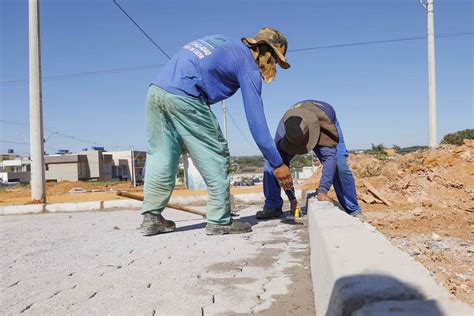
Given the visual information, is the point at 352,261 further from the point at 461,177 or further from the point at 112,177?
the point at 112,177

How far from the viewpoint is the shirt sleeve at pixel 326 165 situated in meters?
4.48

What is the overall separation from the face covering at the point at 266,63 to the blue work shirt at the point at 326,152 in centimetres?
118

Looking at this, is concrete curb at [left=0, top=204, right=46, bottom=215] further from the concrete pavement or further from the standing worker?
the standing worker

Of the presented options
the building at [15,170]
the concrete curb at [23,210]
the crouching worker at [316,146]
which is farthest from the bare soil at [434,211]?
the building at [15,170]

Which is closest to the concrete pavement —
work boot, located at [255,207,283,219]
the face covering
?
work boot, located at [255,207,283,219]

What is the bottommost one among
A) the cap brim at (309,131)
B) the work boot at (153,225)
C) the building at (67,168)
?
the building at (67,168)

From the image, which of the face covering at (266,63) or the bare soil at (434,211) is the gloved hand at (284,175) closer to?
the face covering at (266,63)

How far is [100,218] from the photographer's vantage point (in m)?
5.36

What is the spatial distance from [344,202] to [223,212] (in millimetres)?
2112

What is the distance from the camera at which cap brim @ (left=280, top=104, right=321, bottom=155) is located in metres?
4.66

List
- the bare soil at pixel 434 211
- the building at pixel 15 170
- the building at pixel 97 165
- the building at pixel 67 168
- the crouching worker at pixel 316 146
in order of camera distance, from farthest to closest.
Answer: the building at pixel 15 170 → the building at pixel 97 165 → the building at pixel 67 168 → the crouching worker at pixel 316 146 → the bare soil at pixel 434 211

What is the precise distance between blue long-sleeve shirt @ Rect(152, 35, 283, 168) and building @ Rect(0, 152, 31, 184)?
254 feet

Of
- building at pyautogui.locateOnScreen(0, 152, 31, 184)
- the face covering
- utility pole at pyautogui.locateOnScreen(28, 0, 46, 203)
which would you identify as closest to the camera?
the face covering

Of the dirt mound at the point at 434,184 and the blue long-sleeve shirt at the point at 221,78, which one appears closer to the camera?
the blue long-sleeve shirt at the point at 221,78
